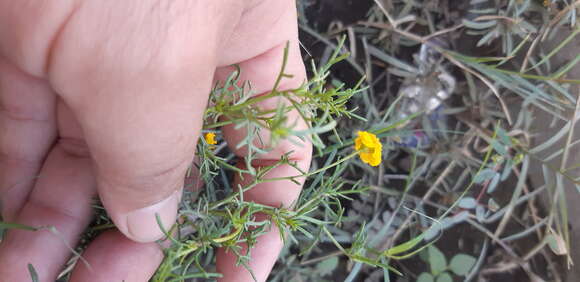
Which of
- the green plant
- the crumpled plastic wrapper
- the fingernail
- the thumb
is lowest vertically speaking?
the green plant

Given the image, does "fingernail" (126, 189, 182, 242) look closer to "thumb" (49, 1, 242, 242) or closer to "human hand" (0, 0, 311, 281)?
"human hand" (0, 0, 311, 281)

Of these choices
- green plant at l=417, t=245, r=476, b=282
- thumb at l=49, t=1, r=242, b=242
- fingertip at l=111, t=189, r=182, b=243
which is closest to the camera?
thumb at l=49, t=1, r=242, b=242

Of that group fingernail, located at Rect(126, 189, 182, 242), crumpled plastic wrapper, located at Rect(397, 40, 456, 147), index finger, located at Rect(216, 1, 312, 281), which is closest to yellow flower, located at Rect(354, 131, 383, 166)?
index finger, located at Rect(216, 1, 312, 281)

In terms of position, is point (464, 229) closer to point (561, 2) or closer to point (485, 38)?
point (485, 38)

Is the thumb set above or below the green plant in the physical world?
above

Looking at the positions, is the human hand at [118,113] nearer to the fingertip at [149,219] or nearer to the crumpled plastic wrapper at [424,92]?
the fingertip at [149,219]

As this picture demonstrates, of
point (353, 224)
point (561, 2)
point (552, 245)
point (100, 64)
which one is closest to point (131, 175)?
point (100, 64)

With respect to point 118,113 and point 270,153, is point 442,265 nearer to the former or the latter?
point 270,153

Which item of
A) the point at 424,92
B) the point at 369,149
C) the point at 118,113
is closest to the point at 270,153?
the point at 369,149
